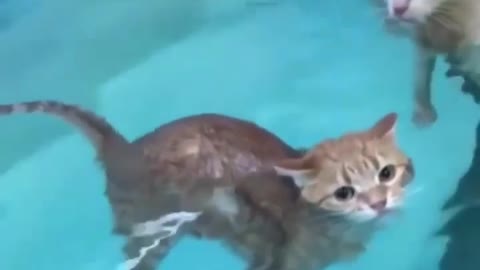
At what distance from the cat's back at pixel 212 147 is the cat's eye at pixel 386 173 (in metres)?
0.06

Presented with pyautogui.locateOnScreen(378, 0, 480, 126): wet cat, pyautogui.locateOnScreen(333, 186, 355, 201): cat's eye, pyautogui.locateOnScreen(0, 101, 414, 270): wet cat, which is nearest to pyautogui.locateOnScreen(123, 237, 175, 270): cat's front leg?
pyautogui.locateOnScreen(0, 101, 414, 270): wet cat

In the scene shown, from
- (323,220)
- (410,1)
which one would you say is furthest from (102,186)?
(410,1)

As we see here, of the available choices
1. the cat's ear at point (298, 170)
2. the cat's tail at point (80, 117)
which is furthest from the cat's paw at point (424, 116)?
the cat's tail at point (80, 117)

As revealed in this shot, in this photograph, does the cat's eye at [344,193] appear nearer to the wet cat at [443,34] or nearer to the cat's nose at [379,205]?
the cat's nose at [379,205]

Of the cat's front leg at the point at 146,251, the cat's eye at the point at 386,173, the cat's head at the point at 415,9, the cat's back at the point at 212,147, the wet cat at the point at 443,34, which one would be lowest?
the cat's front leg at the point at 146,251

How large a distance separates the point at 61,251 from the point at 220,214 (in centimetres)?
11

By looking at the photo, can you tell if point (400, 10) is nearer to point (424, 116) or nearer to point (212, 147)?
point (424, 116)

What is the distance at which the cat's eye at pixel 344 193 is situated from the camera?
58 centimetres

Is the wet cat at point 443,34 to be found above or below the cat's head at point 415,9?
below

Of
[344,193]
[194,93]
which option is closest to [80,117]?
[194,93]

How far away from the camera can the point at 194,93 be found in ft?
2.19

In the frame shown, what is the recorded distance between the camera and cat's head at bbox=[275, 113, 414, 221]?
0.58 meters

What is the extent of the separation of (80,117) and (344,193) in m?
0.20

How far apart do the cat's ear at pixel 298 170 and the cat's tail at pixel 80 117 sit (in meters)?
0.12
